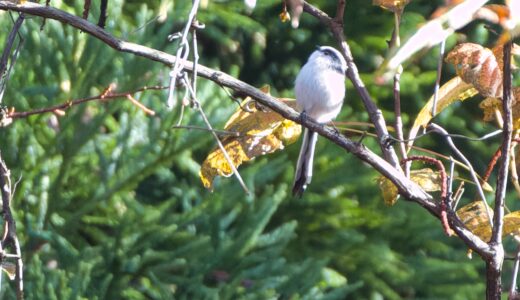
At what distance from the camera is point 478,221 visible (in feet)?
3.24

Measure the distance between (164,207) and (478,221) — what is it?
219 cm

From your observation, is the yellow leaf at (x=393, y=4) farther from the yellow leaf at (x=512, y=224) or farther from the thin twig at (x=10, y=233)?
the thin twig at (x=10, y=233)

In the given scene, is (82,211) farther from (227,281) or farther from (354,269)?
(354,269)

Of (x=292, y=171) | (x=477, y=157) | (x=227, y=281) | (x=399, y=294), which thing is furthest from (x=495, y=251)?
(x=477, y=157)

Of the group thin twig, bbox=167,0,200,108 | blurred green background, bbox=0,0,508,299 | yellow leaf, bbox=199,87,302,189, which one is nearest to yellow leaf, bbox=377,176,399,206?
yellow leaf, bbox=199,87,302,189

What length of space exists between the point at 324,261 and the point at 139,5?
137 cm

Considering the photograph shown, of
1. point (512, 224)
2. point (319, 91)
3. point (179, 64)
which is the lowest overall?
point (512, 224)

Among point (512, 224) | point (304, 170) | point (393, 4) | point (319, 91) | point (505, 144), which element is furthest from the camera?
point (319, 91)

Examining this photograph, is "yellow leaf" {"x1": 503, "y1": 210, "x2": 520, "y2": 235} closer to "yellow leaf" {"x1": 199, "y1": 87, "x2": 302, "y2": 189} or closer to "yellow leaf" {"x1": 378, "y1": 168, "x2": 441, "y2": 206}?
"yellow leaf" {"x1": 378, "y1": 168, "x2": 441, "y2": 206}

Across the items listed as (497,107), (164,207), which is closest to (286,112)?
(497,107)

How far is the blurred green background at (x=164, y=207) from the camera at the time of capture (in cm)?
297

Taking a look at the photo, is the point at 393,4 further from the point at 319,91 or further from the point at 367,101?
the point at 319,91

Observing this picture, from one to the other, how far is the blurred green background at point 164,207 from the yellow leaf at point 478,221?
1.83 meters

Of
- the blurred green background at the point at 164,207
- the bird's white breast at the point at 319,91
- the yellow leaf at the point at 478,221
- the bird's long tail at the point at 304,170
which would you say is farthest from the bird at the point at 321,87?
the yellow leaf at the point at 478,221
